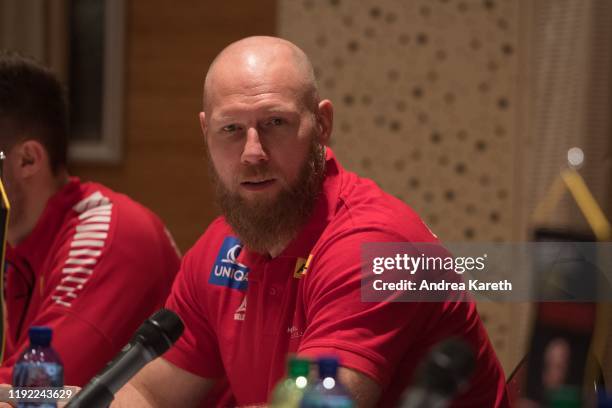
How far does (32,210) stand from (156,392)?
62 centimetres

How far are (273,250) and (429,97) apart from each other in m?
1.72

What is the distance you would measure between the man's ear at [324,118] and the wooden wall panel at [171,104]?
175 centimetres

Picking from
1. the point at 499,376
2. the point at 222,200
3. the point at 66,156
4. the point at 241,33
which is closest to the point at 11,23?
the point at 241,33

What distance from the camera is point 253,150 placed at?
5.21 ft

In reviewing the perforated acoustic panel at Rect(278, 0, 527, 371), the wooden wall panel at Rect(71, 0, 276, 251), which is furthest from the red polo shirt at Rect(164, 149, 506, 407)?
the wooden wall panel at Rect(71, 0, 276, 251)

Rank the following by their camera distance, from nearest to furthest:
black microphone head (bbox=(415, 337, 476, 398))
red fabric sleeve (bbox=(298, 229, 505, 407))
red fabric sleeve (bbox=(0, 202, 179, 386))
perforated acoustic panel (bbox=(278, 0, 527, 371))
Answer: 1. black microphone head (bbox=(415, 337, 476, 398))
2. red fabric sleeve (bbox=(298, 229, 505, 407))
3. red fabric sleeve (bbox=(0, 202, 179, 386))
4. perforated acoustic panel (bbox=(278, 0, 527, 371))

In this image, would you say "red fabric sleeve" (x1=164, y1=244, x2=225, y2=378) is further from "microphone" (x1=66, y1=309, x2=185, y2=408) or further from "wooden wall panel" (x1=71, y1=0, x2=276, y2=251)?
"wooden wall panel" (x1=71, y1=0, x2=276, y2=251)

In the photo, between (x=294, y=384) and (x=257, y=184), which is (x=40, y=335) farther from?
(x=257, y=184)

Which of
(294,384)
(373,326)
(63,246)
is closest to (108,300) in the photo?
(63,246)

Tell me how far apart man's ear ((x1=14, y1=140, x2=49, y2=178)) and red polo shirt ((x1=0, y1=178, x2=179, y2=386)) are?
0.09 meters

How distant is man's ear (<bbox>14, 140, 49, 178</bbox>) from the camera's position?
2051 mm

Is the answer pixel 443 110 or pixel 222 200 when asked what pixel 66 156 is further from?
pixel 443 110

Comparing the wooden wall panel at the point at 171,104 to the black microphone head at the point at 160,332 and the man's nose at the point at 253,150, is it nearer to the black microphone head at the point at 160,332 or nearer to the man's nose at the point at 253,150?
the man's nose at the point at 253,150

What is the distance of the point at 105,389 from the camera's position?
3.42 feet
